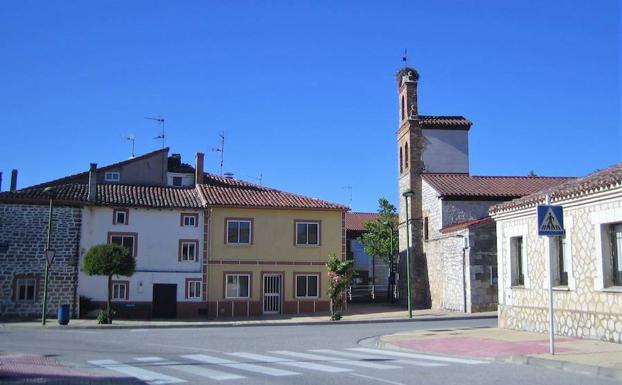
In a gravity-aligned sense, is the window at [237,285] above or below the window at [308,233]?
below

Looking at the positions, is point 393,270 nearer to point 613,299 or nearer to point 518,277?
point 518,277

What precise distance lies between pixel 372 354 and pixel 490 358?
9.44 feet

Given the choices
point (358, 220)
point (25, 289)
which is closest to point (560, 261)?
point (25, 289)

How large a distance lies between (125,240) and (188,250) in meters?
3.39

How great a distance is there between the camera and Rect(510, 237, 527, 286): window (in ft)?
63.8

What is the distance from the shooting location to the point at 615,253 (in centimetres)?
1504

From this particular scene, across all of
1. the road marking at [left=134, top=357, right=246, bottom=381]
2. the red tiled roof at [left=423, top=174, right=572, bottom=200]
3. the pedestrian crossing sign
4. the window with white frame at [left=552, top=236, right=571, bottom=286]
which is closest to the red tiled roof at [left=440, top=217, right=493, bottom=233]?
the red tiled roof at [left=423, top=174, right=572, bottom=200]

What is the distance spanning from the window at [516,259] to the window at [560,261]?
6.79ft

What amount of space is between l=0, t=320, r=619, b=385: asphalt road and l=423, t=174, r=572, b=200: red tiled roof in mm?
16244

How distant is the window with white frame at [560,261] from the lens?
16.9m

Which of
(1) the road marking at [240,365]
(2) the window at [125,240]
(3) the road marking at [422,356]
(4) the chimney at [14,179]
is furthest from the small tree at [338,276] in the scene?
(4) the chimney at [14,179]

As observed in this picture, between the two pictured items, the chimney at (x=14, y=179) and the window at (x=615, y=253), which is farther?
the chimney at (x=14, y=179)

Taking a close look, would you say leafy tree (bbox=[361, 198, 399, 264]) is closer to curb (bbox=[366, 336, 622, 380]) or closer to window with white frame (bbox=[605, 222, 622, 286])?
window with white frame (bbox=[605, 222, 622, 286])

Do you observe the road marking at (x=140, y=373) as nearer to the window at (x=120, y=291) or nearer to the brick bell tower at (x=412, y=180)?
the window at (x=120, y=291)
